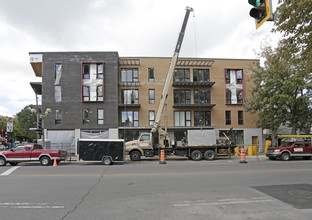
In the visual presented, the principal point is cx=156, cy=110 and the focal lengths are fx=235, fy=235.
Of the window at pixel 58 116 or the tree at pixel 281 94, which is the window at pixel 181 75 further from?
the window at pixel 58 116

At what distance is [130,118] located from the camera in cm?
2883

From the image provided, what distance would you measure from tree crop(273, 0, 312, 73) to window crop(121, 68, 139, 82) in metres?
21.4

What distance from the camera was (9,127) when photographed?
78.6ft

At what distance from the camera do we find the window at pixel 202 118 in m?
29.5

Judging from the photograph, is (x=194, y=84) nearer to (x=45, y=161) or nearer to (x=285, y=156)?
(x=285, y=156)

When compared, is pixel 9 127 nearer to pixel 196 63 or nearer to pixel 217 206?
pixel 196 63

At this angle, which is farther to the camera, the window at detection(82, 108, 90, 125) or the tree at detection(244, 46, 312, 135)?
the window at detection(82, 108, 90, 125)

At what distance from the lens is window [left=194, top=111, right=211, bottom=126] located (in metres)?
29.5

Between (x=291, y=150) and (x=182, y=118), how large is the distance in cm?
1295

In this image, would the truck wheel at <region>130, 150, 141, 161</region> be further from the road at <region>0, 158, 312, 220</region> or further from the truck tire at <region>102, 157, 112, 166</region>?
the road at <region>0, 158, 312, 220</region>

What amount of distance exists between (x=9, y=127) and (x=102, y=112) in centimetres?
961

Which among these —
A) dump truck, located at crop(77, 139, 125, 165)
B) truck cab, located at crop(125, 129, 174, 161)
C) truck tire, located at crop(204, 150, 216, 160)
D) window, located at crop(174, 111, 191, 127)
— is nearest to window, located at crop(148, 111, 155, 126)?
window, located at crop(174, 111, 191, 127)

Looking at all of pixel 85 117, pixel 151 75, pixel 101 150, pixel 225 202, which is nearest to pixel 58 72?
pixel 85 117

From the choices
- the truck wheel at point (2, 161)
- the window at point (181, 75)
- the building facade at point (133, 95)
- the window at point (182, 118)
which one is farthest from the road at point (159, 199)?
the window at point (181, 75)
